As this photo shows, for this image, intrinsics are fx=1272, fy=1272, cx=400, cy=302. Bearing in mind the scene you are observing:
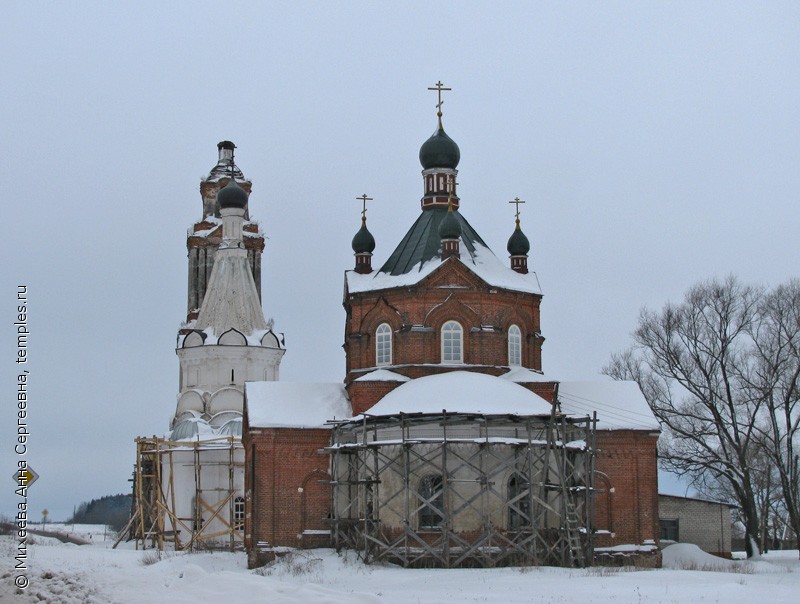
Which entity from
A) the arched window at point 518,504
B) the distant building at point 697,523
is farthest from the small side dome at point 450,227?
the distant building at point 697,523

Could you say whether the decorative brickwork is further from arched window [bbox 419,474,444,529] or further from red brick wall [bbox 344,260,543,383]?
red brick wall [bbox 344,260,543,383]

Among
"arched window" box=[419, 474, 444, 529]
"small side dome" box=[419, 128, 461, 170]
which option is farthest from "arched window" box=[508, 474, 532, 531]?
"small side dome" box=[419, 128, 461, 170]

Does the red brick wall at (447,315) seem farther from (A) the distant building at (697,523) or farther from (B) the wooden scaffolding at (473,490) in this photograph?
(A) the distant building at (697,523)

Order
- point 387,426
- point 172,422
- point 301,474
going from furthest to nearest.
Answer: point 172,422
point 301,474
point 387,426

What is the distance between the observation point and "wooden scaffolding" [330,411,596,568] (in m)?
29.3

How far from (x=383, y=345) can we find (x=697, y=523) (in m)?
11.2

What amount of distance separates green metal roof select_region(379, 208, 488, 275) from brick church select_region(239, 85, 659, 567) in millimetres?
52

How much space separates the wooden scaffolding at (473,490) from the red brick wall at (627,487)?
6.12 ft

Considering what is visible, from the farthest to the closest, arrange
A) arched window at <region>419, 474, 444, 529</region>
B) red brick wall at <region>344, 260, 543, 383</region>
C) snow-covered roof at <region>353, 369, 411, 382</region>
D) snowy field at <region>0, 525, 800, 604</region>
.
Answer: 1. red brick wall at <region>344, 260, 543, 383</region>
2. snow-covered roof at <region>353, 369, 411, 382</region>
3. arched window at <region>419, 474, 444, 529</region>
4. snowy field at <region>0, 525, 800, 604</region>

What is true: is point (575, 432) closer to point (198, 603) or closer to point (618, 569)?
point (618, 569)

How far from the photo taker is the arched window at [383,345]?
35.5m

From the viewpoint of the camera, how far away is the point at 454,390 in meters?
31.3

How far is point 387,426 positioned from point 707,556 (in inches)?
421

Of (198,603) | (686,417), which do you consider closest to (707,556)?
(686,417)
